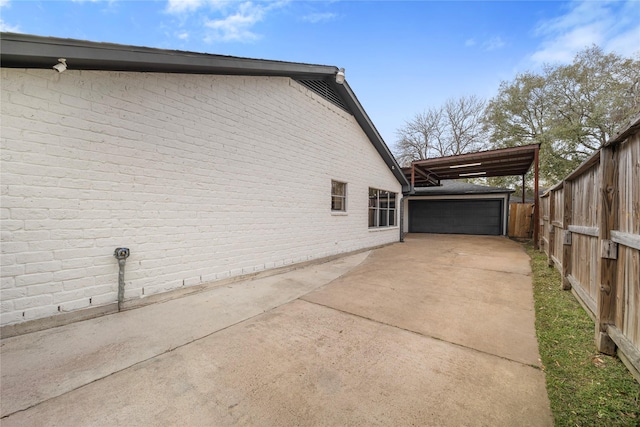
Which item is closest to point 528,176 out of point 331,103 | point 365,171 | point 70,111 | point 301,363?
point 365,171

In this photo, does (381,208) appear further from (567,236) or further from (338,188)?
(567,236)

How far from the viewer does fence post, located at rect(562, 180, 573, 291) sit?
13.8 feet

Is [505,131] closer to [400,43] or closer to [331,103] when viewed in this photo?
[400,43]

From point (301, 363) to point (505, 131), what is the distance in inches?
929

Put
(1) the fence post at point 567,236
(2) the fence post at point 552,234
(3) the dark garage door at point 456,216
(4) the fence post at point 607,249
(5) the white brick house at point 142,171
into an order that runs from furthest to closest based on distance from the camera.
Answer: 1. (3) the dark garage door at point 456,216
2. (2) the fence post at point 552,234
3. (1) the fence post at point 567,236
4. (5) the white brick house at point 142,171
5. (4) the fence post at point 607,249

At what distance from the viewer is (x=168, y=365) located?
84.7 inches

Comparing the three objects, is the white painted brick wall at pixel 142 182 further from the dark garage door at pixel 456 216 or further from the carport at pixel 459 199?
the dark garage door at pixel 456 216

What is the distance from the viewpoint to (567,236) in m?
4.22

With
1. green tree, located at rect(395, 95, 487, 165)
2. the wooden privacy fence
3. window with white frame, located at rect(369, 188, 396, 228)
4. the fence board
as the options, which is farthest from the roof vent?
green tree, located at rect(395, 95, 487, 165)

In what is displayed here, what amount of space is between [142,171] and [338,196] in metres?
5.04

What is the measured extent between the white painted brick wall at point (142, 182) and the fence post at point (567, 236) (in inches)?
200

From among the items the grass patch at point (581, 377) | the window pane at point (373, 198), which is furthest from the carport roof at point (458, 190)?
the grass patch at point (581, 377)

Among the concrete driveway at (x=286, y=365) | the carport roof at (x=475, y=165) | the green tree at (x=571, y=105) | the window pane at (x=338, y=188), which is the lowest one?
the concrete driveway at (x=286, y=365)

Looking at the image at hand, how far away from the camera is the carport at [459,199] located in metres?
11.6
